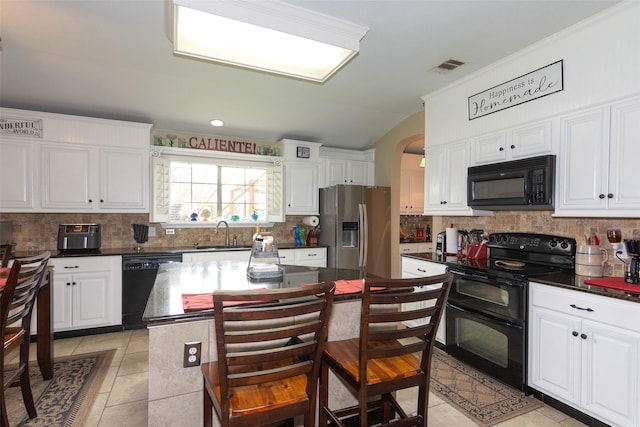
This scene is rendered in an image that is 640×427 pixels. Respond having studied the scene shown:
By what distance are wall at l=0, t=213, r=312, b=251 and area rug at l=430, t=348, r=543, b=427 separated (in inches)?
124

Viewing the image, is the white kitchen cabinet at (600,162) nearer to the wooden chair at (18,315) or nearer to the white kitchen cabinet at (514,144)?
the white kitchen cabinet at (514,144)

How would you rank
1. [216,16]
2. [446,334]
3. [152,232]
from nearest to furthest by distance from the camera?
[216,16] < [446,334] < [152,232]

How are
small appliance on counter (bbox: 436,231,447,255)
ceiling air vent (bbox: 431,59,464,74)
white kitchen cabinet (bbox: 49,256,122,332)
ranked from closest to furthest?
ceiling air vent (bbox: 431,59,464,74) → white kitchen cabinet (bbox: 49,256,122,332) → small appliance on counter (bbox: 436,231,447,255)

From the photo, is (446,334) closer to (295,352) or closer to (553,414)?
(553,414)

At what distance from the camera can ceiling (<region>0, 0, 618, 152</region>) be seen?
7.47ft

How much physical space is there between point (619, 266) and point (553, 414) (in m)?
1.15

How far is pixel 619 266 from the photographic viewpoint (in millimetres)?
2354

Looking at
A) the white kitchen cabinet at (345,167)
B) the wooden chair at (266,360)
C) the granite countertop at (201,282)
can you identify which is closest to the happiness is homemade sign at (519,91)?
the granite countertop at (201,282)

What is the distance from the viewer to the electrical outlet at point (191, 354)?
4.98 ft

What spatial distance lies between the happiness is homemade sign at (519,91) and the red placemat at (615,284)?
1413mm

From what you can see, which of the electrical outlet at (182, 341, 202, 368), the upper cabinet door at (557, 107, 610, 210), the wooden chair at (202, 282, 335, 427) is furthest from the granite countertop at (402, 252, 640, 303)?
the electrical outlet at (182, 341, 202, 368)

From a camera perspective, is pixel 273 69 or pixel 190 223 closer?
pixel 273 69

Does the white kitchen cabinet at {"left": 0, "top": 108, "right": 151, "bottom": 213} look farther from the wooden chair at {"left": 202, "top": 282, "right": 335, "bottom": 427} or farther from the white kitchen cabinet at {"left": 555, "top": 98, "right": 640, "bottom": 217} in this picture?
the white kitchen cabinet at {"left": 555, "top": 98, "right": 640, "bottom": 217}

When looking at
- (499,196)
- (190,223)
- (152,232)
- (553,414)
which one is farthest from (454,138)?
(152,232)
